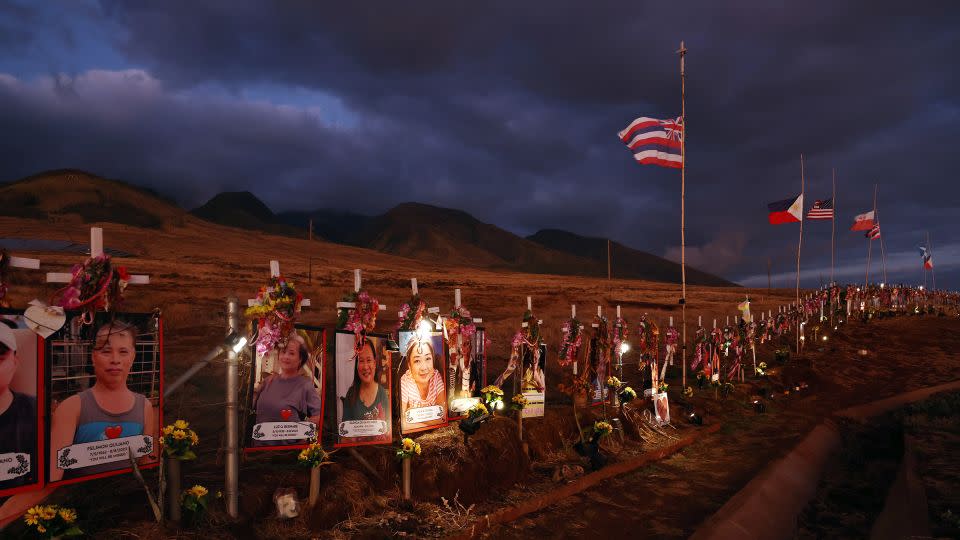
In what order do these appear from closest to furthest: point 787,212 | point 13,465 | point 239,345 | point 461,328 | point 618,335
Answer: point 13,465
point 239,345
point 461,328
point 618,335
point 787,212

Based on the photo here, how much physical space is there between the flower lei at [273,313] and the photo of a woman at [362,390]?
1.10 meters

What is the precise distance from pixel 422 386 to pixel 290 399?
2.83 meters

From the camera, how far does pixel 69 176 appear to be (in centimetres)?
14012

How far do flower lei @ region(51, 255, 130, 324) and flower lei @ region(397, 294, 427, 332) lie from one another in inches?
183

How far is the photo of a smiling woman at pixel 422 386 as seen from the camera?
9621 mm

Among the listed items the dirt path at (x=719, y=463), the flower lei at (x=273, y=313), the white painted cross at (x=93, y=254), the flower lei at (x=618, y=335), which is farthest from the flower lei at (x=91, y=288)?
the flower lei at (x=618, y=335)

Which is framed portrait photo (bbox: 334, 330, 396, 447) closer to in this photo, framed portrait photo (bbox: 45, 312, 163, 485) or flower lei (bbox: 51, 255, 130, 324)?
framed portrait photo (bbox: 45, 312, 163, 485)

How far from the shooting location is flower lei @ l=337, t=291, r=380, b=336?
859 cm

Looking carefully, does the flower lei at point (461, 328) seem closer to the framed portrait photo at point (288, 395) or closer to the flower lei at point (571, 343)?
the flower lei at point (571, 343)

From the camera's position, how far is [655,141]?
1748 cm

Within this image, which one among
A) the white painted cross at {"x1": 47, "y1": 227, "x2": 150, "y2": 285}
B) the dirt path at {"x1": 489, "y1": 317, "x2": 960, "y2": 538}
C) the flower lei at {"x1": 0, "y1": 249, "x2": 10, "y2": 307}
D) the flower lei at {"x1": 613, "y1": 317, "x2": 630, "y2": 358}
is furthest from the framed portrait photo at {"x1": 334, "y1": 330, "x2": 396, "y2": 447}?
the flower lei at {"x1": 613, "y1": 317, "x2": 630, "y2": 358}

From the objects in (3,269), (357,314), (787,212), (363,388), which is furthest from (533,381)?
(787,212)

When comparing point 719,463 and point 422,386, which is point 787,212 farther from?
point 422,386

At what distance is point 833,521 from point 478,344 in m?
7.25
